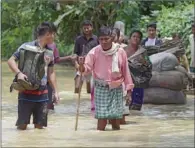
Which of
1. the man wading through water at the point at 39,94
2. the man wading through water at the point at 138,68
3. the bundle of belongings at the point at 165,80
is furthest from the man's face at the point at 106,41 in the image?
the bundle of belongings at the point at 165,80

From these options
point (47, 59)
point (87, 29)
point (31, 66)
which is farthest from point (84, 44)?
point (31, 66)

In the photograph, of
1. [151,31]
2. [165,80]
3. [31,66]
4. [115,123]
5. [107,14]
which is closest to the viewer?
[31,66]

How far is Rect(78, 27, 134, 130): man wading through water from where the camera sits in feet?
27.5

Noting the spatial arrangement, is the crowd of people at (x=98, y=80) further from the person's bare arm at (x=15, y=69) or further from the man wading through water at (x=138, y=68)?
the man wading through water at (x=138, y=68)

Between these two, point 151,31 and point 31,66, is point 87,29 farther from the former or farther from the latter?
point 31,66

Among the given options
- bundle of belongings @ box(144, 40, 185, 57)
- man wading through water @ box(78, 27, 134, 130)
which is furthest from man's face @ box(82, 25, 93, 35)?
man wading through water @ box(78, 27, 134, 130)

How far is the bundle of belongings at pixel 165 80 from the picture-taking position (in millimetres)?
11992

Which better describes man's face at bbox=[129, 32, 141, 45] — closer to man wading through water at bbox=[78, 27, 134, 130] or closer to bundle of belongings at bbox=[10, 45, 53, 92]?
man wading through water at bbox=[78, 27, 134, 130]

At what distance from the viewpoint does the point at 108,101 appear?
850 cm

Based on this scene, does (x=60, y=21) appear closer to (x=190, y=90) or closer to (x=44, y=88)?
(x=190, y=90)

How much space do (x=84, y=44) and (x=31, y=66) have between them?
3.61m

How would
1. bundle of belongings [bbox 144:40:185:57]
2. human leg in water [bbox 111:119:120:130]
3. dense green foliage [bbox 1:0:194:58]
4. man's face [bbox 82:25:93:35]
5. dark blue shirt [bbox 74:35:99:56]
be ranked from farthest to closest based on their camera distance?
dense green foliage [bbox 1:0:194:58] < bundle of belongings [bbox 144:40:185:57] < dark blue shirt [bbox 74:35:99:56] < man's face [bbox 82:25:93:35] < human leg in water [bbox 111:119:120:130]

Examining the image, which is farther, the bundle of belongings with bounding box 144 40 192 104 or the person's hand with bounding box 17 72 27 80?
the bundle of belongings with bounding box 144 40 192 104

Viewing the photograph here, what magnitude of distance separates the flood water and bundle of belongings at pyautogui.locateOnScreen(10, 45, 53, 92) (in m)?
0.61
